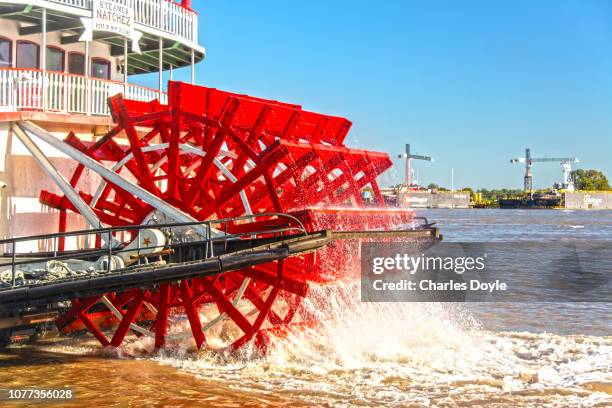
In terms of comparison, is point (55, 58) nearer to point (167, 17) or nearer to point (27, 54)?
point (27, 54)

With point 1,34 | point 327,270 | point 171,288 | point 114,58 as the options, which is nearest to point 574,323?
point 327,270

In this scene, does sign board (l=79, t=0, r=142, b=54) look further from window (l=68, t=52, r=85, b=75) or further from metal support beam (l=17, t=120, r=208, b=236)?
metal support beam (l=17, t=120, r=208, b=236)

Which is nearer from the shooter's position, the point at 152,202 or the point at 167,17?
the point at 152,202

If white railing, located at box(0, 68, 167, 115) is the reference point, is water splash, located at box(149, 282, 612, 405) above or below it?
below

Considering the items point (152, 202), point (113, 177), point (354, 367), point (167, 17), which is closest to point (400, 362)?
point (354, 367)

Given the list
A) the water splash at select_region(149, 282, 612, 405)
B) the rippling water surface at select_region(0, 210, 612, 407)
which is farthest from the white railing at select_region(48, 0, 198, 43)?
A: the water splash at select_region(149, 282, 612, 405)

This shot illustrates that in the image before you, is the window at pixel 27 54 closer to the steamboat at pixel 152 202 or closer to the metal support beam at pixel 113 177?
the steamboat at pixel 152 202

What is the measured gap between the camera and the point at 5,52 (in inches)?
363

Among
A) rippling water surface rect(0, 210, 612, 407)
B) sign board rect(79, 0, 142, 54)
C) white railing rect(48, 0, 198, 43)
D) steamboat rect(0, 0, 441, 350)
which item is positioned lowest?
rippling water surface rect(0, 210, 612, 407)

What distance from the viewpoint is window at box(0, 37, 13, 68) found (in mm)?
9172

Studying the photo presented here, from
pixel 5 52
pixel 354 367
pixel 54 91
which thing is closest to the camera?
pixel 354 367

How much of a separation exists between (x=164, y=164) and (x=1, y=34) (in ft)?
7.73

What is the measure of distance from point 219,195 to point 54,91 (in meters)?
2.36

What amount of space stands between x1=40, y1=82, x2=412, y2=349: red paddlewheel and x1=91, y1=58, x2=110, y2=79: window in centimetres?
160
